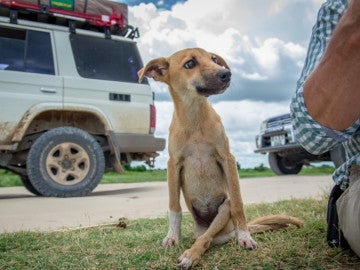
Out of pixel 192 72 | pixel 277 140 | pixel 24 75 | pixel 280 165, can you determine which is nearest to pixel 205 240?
pixel 192 72

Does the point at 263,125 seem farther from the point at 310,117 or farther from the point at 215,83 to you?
the point at 310,117

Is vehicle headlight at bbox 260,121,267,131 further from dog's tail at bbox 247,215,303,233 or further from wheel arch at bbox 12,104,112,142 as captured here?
dog's tail at bbox 247,215,303,233

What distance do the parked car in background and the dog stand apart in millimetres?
5607

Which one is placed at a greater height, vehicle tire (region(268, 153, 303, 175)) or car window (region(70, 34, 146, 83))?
car window (region(70, 34, 146, 83))

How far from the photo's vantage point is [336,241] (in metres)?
2.03

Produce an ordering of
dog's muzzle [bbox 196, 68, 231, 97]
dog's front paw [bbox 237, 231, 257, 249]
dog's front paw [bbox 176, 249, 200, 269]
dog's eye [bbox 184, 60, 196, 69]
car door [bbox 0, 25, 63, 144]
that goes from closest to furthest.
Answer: dog's front paw [bbox 176, 249, 200, 269] → dog's front paw [bbox 237, 231, 257, 249] → dog's muzzle [bbox 196, 68, 231, 97] → dog's eye [bbox 184, 60, 196, 69] → car door [bbox 0, 25, 63, 144]

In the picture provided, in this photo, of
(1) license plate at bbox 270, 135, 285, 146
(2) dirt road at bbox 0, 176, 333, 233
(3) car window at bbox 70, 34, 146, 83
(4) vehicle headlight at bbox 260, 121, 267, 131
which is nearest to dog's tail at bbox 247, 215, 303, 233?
(2) dirt road at bbox 0, 176, 333, 233

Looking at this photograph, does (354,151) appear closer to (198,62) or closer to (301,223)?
(301,223)

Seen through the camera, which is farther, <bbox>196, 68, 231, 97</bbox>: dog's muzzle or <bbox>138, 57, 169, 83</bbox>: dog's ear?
<bbox>138, 57, 169, 83</bbox>: dog's ear

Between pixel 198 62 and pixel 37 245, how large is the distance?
1.43 m

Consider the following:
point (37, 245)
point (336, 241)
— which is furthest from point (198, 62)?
point (37, 245)

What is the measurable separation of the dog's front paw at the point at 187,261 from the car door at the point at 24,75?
4.32 meters

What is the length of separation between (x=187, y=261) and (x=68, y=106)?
4.40m

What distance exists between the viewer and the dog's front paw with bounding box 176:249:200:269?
187 cm
